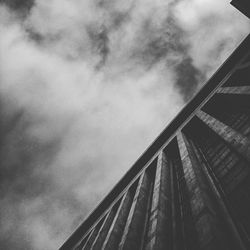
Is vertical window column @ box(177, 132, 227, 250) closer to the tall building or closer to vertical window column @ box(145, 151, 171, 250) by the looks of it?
the tall building

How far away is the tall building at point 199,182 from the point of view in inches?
236

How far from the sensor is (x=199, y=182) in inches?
295

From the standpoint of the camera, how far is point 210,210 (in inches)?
233

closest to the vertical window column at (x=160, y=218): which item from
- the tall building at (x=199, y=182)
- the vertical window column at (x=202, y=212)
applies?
the tall building at (x=199, y=182)

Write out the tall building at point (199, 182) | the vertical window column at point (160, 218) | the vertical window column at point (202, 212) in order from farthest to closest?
the vertical window column at point (160, 218)
the tall building at point (199, 182)
the vertical window column at point (202, 212)

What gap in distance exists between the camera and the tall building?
5988 mm

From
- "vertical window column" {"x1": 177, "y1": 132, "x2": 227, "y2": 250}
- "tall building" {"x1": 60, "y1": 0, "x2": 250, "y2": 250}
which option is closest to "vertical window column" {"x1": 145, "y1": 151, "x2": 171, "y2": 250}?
"tall building" {"x1": 60, "y1": 0, "x2": 250, "y2": 250}

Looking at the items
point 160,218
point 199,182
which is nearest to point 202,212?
point 199,182

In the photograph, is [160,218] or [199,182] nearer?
[199,182]

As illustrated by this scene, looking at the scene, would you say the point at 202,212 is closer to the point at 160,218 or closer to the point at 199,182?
the point at 199,182

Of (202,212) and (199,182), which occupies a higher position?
(199,182)

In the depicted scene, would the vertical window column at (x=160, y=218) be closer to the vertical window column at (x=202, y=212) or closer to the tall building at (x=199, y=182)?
the tall building at (x=199, y=182)

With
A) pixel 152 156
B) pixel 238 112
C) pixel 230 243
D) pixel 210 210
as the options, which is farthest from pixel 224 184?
pixel 152 156

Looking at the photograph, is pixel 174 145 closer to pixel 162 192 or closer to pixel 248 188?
pixel 162 192
